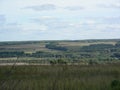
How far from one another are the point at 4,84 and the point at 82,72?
12.1m

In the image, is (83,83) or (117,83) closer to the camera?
(117,83)

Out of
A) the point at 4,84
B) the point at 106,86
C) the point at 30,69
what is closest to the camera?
the point at 4,84

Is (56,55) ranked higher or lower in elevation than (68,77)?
lower

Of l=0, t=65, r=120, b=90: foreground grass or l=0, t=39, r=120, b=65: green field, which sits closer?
l=0, t=65, r=120, b=90: foreground grass

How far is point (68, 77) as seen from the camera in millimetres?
15414

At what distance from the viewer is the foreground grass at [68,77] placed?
40.8ft

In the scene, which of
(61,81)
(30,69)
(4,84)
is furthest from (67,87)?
(30,69)

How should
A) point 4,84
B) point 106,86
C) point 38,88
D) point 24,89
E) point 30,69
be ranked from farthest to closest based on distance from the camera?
point 30,69 → point 106,86 → point 38,88 → point 24,89 → point 4,84

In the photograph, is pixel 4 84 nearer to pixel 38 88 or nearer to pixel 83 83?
pixel 38 88

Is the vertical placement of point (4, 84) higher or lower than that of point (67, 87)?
higher

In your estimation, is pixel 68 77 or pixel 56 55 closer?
pixel 68 77

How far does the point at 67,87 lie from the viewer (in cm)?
1223

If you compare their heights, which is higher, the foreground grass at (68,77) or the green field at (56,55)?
the foreground grass at (68,77)

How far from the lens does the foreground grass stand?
12430 mm
